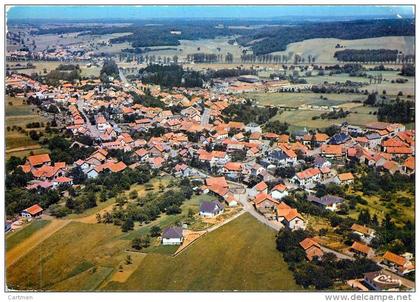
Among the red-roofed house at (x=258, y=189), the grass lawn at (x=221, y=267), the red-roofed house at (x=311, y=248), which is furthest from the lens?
the red-roofed house at (x=258, y=189)

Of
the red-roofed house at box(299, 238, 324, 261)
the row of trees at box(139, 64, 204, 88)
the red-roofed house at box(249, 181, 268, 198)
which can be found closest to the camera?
the red-roofed house at box(299, 238, 324, 261)

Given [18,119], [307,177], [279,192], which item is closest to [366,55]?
[307,177]

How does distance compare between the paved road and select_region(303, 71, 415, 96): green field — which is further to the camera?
the paved road

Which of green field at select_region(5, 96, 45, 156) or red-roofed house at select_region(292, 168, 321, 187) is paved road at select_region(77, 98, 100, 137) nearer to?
green field at select_region(5, 96, 45, 156)

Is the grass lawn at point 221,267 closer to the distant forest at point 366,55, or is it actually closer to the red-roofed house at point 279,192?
the red-roofed house at point 279,192

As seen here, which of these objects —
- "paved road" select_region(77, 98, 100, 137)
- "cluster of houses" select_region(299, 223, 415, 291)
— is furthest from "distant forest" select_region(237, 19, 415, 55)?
"paved road" select_region(77, 98, 100, 137)

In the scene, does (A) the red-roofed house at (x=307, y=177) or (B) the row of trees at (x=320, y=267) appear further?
(A) the red-roofed house at (x=307, y=177)

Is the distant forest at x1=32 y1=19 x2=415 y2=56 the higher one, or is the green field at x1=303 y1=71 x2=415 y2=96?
the distant forest at x1=32 y1=19 x2=415 y2=56

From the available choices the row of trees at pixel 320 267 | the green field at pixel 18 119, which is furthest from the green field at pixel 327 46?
the green field at pixel 18 119
